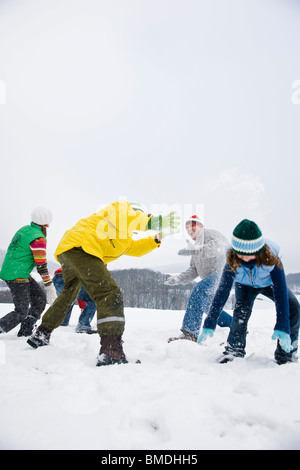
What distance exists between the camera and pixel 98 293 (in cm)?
234

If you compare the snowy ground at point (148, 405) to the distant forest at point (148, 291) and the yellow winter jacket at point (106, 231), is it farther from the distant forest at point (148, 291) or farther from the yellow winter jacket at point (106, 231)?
the distant forest at point (148, 291)

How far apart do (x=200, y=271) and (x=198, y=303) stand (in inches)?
20.9

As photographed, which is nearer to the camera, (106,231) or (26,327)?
(106,231)

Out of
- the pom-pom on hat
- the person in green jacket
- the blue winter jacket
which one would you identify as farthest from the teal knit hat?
the person in green jacket

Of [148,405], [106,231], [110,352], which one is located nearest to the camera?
[148,405]

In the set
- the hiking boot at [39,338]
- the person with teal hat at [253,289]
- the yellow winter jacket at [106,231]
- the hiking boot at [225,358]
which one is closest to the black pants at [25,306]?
the hiking boot at [39,338]

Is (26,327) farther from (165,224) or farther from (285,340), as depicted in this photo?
(285,340)

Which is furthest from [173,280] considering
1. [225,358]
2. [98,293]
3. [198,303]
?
[98,293]

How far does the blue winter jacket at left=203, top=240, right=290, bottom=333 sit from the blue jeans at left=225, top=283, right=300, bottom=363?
8cm

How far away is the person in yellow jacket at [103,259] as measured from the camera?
7.29 feet

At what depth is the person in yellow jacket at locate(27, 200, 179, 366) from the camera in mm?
2221

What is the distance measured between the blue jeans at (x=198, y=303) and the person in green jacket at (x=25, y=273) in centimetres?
189

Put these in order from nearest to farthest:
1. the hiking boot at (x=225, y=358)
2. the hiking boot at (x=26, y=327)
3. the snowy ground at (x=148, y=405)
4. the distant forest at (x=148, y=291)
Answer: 1. the snowy ground at (x=148, y=405)
2. the hiking boot at (x=225, y=358)
3. the hiking boot at (x=26, y=327)
4. the distant forest at (x=148, y=291)

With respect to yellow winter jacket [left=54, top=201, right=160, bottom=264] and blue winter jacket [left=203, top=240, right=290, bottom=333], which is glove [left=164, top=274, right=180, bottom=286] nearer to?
blue winter jacket [left=203, top=240, right=290, bottom=333]
